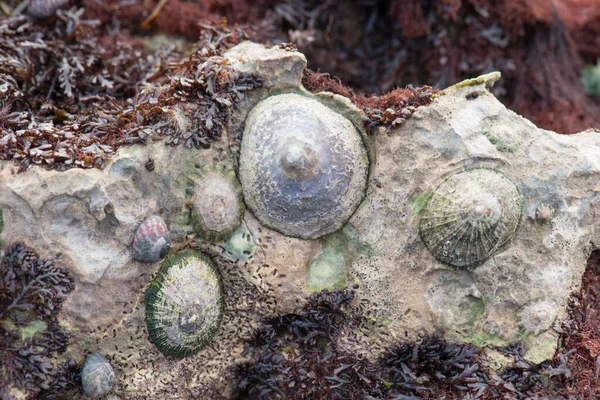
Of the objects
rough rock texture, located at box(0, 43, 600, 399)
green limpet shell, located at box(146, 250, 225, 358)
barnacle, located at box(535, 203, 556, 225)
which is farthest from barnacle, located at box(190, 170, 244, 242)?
barnacle, located at box(535, 203, 556, 225)

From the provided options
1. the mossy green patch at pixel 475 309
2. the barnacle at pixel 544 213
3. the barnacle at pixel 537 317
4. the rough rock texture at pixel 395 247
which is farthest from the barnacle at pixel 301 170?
the barnacle at pixel 537 317

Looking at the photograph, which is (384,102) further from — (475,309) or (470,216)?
(475,309)

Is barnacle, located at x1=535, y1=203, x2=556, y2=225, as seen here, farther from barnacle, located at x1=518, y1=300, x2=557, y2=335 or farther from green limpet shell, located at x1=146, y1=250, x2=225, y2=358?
green limpet shell, located at x1=146, y1=250, x2=225, y2=358

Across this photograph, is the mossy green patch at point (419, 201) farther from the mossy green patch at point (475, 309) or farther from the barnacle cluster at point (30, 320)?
the barnacle cluster at point (30, 320)

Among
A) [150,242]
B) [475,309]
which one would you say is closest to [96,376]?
[150,242]

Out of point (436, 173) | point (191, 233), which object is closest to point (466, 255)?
point (436, 173)

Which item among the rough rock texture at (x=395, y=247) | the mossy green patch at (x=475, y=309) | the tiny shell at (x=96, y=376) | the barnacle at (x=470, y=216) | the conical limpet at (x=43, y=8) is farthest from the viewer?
the conical limpet at (x=43, y=8)

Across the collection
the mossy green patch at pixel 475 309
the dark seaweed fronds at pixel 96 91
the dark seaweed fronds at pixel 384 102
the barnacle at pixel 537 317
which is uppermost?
the dark seaweed fronds at pixel 384 102
